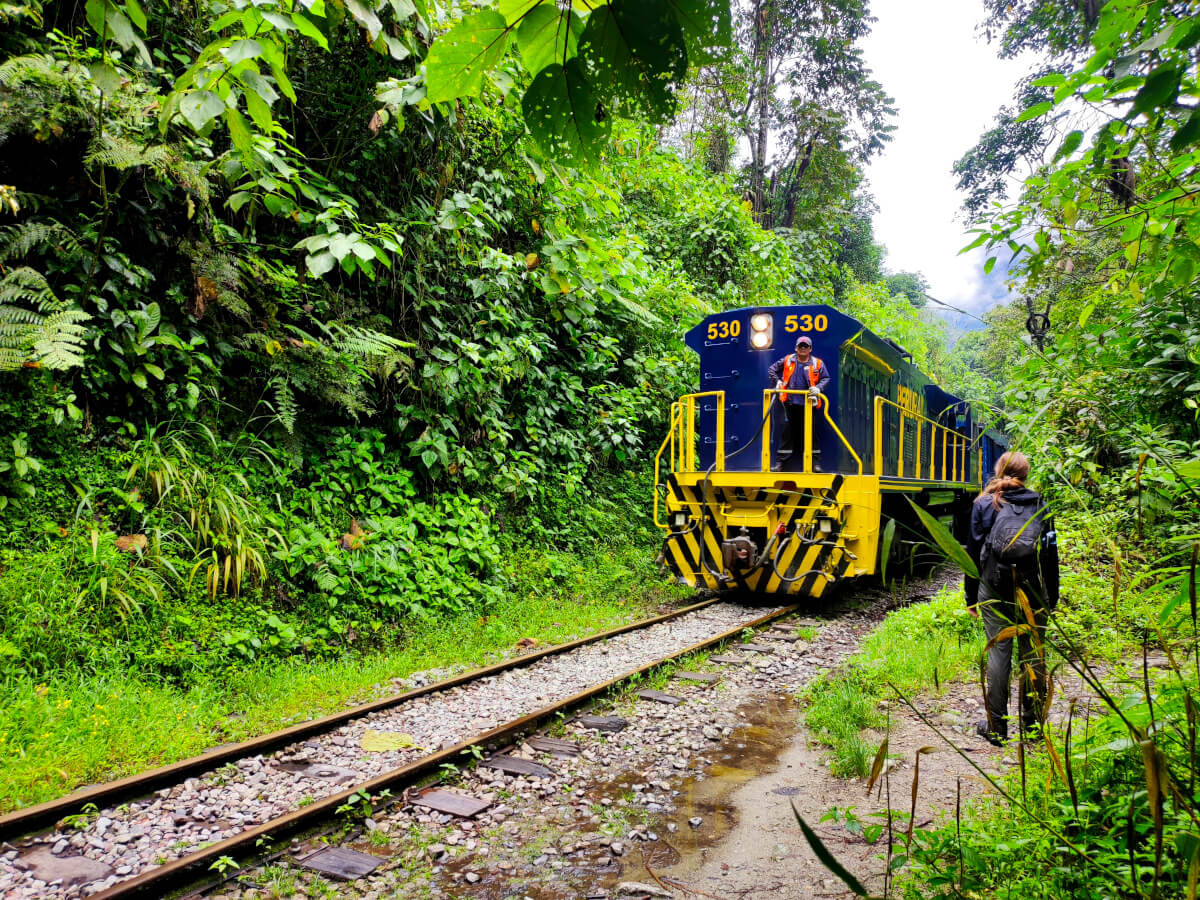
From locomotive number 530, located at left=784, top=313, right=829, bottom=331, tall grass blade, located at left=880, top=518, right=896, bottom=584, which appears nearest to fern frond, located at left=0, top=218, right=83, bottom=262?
tall grass blade, located at left=880, top=518, right=896, bottom=584

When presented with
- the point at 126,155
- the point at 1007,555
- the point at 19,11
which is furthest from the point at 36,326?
the point at 1007,555

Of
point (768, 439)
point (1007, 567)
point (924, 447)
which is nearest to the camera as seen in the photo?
point (1007, 567)

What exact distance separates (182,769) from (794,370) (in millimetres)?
6743

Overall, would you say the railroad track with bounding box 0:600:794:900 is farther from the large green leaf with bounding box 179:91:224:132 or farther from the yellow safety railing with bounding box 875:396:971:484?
the yellow safety railing with bounding box 875:396:971:484

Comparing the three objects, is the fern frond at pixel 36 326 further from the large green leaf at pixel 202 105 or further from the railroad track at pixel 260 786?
the large green leaf at pixel 202 105

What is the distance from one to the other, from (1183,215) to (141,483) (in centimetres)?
630

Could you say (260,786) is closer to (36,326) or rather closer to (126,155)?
(36,326)

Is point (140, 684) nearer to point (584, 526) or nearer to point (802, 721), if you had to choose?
point (802, 721)

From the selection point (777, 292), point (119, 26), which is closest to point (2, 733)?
point (119, 26)

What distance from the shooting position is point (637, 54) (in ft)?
3.97

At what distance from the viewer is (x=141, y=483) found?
5.23m

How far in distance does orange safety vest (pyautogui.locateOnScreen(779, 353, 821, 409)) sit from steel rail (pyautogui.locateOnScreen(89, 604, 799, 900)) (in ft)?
14.9

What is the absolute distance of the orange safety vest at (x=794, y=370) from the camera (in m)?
7.75

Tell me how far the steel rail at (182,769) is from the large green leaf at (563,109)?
3.41m
